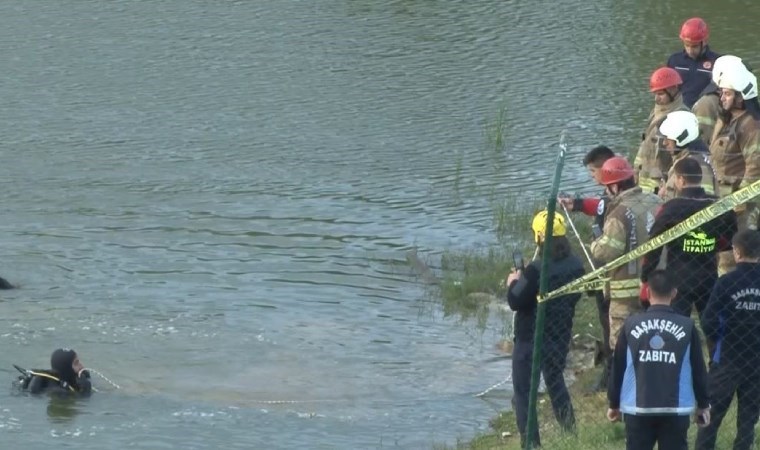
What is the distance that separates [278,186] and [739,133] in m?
9.30

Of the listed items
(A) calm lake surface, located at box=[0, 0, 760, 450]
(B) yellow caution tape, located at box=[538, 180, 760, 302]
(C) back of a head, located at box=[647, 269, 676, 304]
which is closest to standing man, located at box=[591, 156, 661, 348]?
(B) yellow caution tape, located at box=[538, 180, 760, 302]

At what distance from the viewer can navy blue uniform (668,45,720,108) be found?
13.1m

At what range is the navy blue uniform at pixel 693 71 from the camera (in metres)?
13.1

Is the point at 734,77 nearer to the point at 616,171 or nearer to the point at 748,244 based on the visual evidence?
the point at 616,171

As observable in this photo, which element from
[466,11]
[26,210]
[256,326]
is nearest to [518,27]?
[466,11]

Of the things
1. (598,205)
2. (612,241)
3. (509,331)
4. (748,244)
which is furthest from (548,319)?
(509,331)

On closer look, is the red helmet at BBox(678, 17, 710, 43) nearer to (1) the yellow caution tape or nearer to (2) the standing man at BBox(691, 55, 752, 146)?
(2) the standing man at BBox(691, 55, 752, 146)

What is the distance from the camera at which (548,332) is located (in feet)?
33.7

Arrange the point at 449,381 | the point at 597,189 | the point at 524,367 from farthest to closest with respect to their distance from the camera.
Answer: the point at 597,189
the point at 449,381
the point at 524,367

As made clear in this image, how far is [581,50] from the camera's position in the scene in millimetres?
25688

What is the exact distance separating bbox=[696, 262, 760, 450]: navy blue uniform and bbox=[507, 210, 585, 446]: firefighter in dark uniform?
1.25 metres

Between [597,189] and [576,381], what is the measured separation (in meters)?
6.29

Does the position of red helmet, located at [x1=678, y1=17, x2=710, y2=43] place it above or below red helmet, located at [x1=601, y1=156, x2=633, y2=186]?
above

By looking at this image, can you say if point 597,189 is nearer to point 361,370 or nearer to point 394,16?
point 361,370
